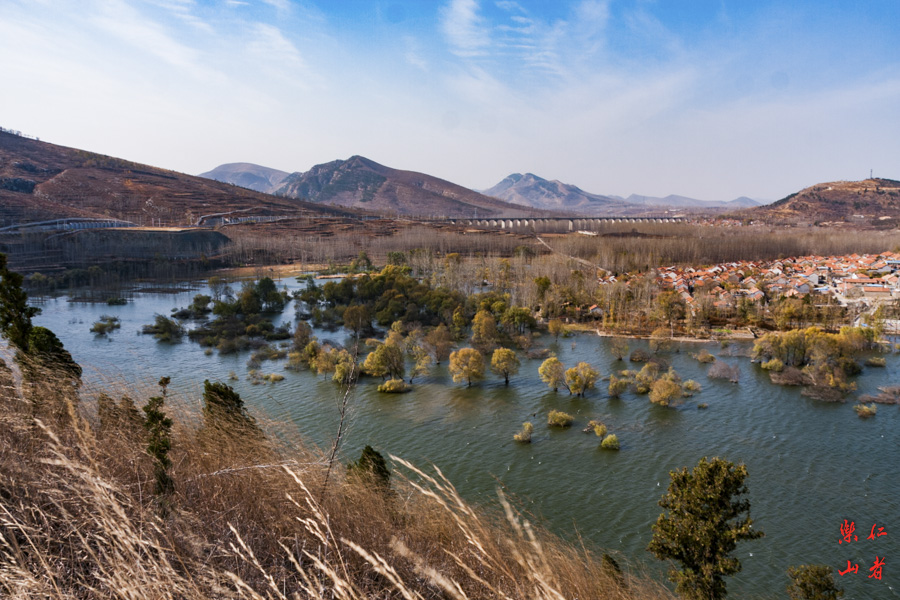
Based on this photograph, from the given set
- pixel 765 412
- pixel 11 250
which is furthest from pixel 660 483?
pixel 11 250

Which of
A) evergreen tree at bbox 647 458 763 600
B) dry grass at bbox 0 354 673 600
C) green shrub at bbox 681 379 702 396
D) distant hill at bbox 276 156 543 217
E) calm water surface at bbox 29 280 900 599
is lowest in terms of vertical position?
calm water surface at bbox 29 280 900 599

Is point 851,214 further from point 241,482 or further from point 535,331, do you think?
point 241,482

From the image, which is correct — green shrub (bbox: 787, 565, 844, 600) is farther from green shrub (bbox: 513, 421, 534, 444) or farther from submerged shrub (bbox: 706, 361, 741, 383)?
submerged shrub (bbox: 706, 361, 741, 383)

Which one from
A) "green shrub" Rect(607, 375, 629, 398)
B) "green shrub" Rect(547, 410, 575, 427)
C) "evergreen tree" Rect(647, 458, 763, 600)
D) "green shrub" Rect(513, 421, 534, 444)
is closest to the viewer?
"evergreen tree" Rect(647, 458, 763, 600)

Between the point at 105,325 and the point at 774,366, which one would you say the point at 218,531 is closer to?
the point at 774,366

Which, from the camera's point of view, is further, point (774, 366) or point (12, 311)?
point (774, 366)

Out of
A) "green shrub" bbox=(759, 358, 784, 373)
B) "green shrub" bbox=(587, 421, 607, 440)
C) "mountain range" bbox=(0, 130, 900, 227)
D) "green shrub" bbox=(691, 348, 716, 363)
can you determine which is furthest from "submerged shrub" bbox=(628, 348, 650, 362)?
"mountain range" bbox=(0, 130, 900, 227)

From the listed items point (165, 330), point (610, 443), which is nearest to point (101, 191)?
point (165, 330)

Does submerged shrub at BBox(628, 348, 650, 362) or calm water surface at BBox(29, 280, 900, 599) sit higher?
submerged shrub at BBox(628, 348, 650, 362)
